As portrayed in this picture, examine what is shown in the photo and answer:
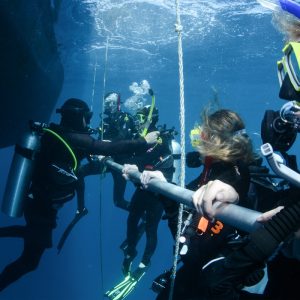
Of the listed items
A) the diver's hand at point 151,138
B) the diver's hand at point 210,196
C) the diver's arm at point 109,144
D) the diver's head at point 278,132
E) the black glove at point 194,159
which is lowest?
the diver's arm at point 109,144

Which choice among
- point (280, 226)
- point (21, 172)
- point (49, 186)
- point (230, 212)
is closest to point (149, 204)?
point (49, 186)

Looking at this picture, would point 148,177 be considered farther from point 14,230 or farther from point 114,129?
point 114,129

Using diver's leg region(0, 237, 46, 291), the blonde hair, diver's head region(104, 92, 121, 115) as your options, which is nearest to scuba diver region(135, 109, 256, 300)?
the blonde hair

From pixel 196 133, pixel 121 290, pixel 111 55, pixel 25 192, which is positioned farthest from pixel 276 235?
pixel 111 55

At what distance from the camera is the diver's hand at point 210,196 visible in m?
1.58

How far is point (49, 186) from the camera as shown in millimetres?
5660

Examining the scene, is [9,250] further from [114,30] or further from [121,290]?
[121,290]

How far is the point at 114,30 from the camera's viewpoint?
18156mm

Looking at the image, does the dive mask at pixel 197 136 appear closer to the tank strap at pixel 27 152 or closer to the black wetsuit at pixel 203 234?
the black wetsuit at pixel 203 234

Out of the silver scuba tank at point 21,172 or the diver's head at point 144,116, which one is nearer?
the silver scuba tank at point 21,172

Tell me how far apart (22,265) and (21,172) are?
205 cm

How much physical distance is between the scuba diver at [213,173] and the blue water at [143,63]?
2.80 m

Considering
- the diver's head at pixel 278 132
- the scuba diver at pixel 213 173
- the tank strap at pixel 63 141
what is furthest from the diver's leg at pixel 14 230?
the diver's head at pixel 278 132

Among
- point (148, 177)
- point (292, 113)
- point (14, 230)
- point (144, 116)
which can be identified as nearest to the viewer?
point (292, 113)
